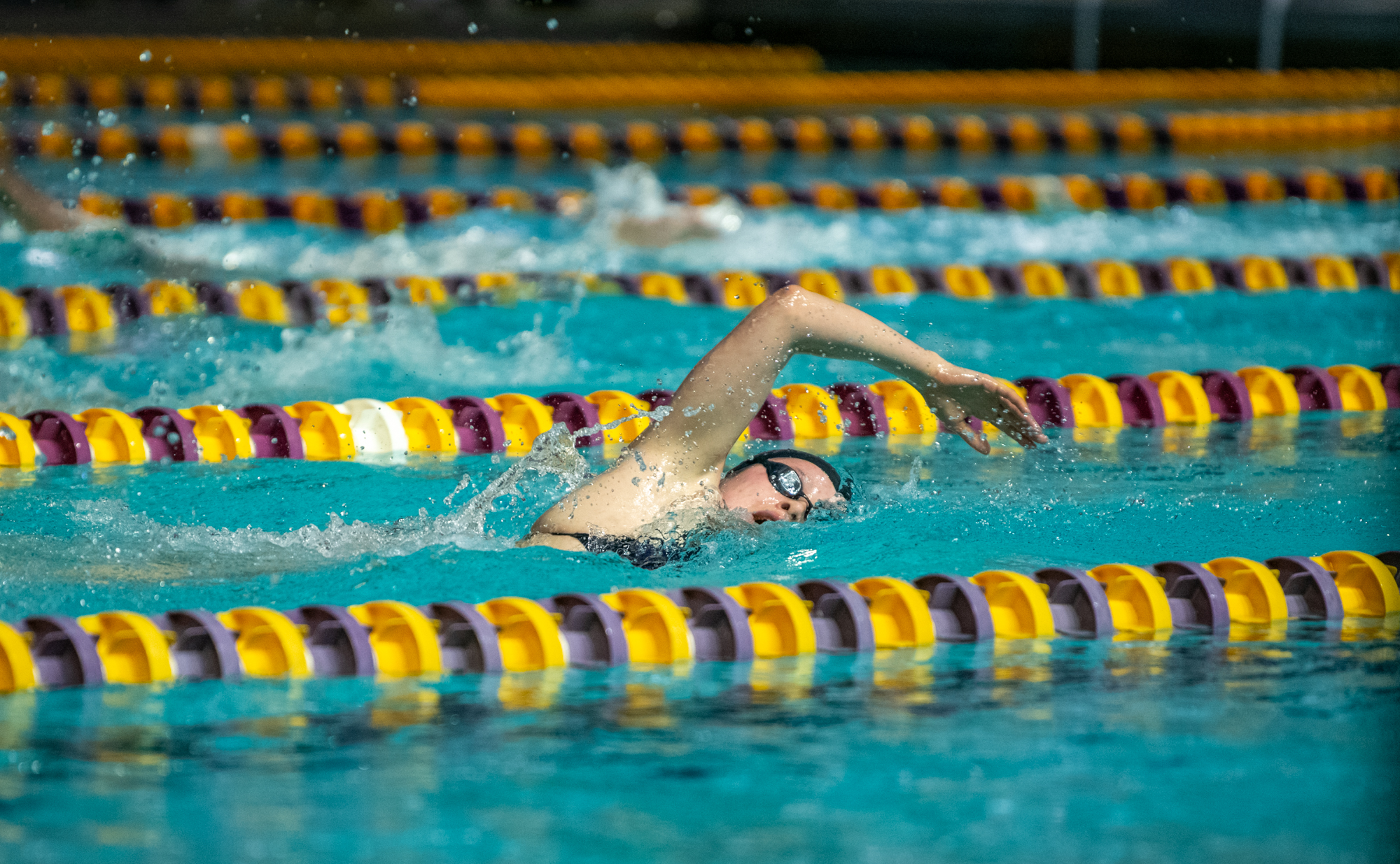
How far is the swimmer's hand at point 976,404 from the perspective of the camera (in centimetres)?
300

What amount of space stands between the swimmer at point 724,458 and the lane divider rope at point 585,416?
34.9 inches

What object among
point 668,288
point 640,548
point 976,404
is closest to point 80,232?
point 668,288

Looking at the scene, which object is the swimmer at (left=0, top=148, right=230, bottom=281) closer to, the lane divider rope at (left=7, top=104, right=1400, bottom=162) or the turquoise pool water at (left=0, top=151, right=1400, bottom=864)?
the turquoise pool water at (left=0, top=151, right=1400, bottom=864)

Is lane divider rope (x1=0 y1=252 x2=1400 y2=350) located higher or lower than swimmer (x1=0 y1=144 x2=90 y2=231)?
lower

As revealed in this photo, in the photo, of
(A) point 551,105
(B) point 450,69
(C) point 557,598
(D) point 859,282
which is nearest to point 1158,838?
(C) point 557,598

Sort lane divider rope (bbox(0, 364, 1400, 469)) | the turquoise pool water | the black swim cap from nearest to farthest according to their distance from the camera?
the turquoise pool water, the black swim cap, lane divider rope (bbox(0, 364, 1400, 469))

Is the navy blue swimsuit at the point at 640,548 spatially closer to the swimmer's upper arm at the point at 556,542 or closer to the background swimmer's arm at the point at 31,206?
the swimmer's upper arm at the point at 556,542

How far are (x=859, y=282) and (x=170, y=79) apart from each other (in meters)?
5.49

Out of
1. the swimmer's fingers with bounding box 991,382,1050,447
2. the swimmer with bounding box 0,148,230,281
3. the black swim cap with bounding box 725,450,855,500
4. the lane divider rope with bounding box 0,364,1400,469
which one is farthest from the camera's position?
the swimmer with bounding box 0,148,230,281

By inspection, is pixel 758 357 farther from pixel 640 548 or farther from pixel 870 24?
pixel 870 24

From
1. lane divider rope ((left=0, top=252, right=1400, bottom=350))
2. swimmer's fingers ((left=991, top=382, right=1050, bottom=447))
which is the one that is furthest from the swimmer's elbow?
lane divider rope ((left=0, top=252, right=1400, bottom=350))

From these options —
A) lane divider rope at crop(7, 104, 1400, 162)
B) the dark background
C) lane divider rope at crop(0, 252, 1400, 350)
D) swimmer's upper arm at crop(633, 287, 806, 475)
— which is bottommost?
swimmer's upper arm at crop(633, 287, 806, 475)

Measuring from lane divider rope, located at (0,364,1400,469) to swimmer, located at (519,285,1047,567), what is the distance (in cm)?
89

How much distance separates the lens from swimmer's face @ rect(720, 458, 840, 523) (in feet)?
11.1
